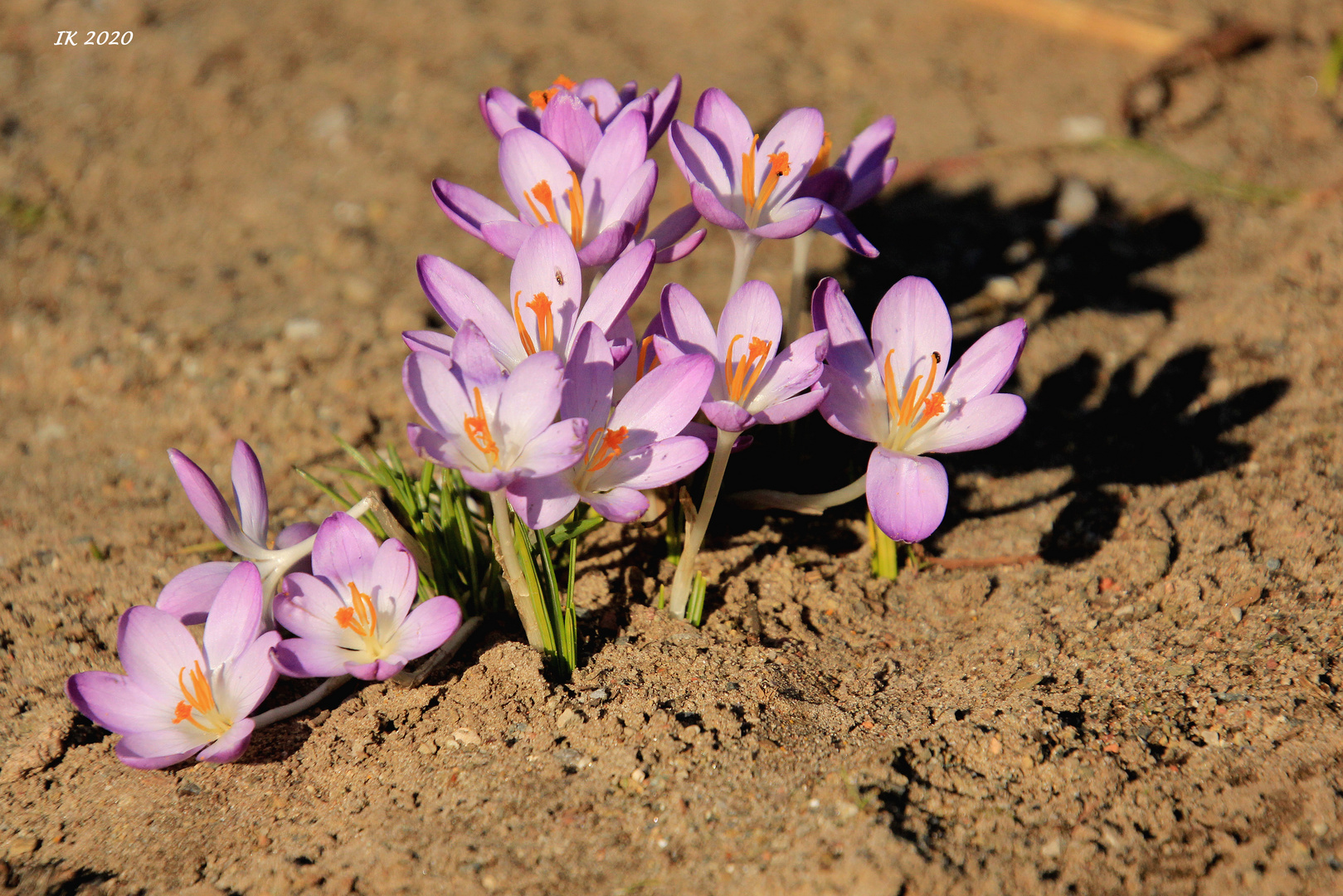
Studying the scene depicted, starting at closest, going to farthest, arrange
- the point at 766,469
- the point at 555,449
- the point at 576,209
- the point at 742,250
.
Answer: the point at 555,449, the point at 576,209, the point at 742,250, the point at 766,469

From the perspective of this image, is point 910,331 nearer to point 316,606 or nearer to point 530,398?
point 530,398

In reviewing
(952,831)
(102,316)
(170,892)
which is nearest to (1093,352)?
(952,831)

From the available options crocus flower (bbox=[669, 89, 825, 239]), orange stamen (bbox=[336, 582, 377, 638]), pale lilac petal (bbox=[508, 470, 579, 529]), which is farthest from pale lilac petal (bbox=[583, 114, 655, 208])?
orange stamen (bbox=[336, 582, 377, 638])

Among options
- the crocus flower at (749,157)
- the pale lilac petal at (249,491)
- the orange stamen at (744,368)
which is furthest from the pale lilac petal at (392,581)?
the crocus flower at (749,157)

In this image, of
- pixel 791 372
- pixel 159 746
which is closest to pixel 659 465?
pixel 791 372

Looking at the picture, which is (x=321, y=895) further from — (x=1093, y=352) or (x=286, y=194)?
(x=286, y=194)

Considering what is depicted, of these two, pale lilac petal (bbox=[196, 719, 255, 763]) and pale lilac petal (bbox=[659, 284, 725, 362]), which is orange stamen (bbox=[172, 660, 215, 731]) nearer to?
pale lilac petal (bbox=[196, 719, 255, 763])
